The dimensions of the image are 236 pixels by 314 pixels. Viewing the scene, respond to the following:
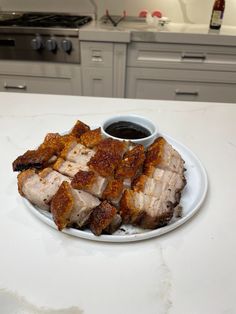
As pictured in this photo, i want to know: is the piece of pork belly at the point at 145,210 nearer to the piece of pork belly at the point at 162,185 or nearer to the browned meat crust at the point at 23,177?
the piece of pork belly at the point at 162,185

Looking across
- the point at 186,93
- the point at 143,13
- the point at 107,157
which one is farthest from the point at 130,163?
the point at 143,13

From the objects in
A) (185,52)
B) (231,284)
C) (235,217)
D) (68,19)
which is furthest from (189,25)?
(231,284)

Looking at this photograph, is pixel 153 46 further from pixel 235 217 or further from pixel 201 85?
pixel 235 217

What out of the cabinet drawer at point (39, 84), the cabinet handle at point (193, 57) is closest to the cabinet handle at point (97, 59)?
the cabinet drawer at point (39, 84)

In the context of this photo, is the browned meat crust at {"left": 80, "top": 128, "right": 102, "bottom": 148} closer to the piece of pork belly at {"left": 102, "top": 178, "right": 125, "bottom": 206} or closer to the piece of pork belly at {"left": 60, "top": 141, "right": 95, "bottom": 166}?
the piece of pork belly at {"left": 60, "top": 141, "right": 95, "bottom": 166}

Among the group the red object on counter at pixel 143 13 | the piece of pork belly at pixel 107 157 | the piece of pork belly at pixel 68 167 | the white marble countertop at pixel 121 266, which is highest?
the red object on counter at pixel 143 13
